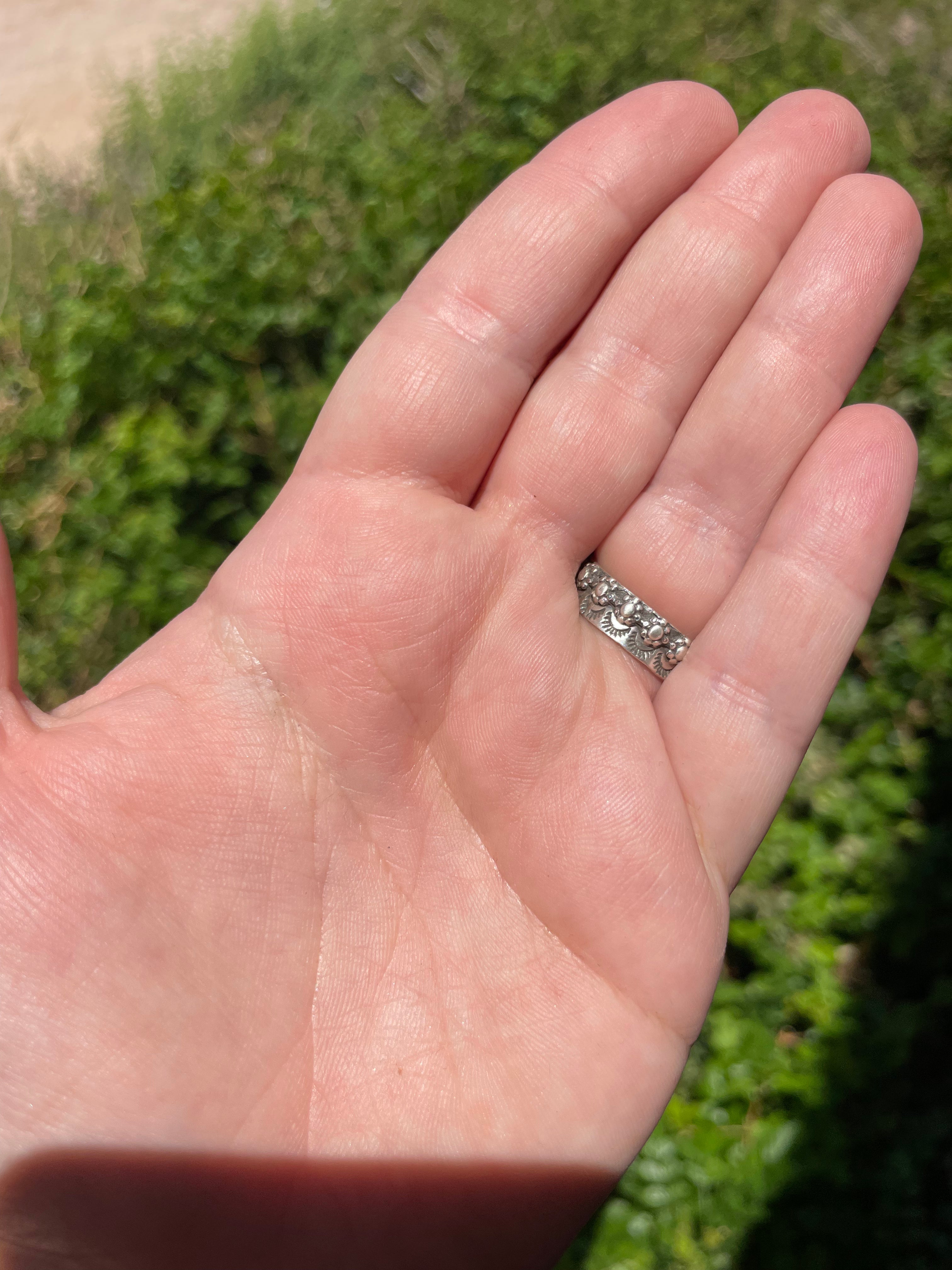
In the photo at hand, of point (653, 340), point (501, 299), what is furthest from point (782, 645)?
point (501, 299)

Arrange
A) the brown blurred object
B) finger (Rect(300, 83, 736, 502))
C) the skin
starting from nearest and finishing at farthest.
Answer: the brown blurred object
the skin
finger (Rect(300, 83, 736, 502))

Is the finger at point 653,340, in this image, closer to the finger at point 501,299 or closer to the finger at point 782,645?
the finger at point 501,299

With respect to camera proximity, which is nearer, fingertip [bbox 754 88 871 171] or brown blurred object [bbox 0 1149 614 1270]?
brown blurred object [bbox 0 1149 614 1270]

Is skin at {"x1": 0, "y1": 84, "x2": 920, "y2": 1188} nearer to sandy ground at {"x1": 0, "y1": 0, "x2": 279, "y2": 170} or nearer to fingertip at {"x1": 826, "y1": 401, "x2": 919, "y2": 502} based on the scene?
fingertip at {"x1": 826, "y1": 401, "x2": 919, "y2": 502}

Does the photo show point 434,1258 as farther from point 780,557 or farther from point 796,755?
point 780,557

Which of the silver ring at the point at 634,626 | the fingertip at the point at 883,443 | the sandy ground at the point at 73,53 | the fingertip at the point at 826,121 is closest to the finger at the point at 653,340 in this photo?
the fingertip at the point at 826,121

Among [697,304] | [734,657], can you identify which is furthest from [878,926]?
[697,304]

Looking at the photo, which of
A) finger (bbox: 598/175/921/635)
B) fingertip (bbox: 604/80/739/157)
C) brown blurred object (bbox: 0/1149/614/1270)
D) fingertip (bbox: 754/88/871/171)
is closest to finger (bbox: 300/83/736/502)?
fingertip (bbox: 604/80/739/157)

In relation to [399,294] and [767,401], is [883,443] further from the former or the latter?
[399,294]
